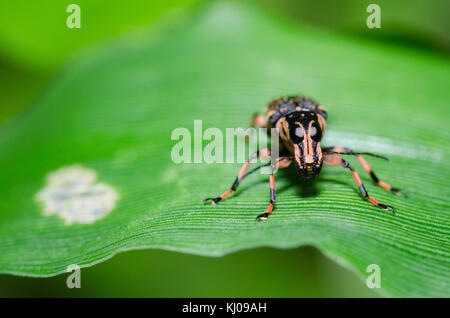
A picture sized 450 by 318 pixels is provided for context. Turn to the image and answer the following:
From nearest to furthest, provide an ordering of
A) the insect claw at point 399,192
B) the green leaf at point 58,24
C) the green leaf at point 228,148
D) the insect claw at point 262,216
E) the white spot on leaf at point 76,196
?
1. the green leaf at point 228,148
2. the insect claw at point 262,216
3. the insect claw at point 399,192
4. the white spot on leaf at point 76,196
5. the green leaf at point 58,24

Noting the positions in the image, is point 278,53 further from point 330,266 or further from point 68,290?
point 68,290

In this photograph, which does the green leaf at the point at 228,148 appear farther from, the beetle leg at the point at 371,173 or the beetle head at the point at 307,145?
the beetle head at the point at 307,145

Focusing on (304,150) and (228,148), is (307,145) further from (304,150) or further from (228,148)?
(228,148)

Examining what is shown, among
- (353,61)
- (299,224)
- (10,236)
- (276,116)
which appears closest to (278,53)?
(353,61)

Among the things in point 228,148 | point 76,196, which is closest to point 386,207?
point 228,148

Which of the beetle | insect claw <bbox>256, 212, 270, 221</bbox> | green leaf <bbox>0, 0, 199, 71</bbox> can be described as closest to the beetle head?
the beetle

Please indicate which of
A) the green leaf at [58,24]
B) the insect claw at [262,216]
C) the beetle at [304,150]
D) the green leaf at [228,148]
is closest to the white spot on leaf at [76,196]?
the green leaf at [228,148]

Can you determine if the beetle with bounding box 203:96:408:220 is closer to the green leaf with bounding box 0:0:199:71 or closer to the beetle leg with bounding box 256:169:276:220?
the beetle leg with bounding box 256:169:276:220
